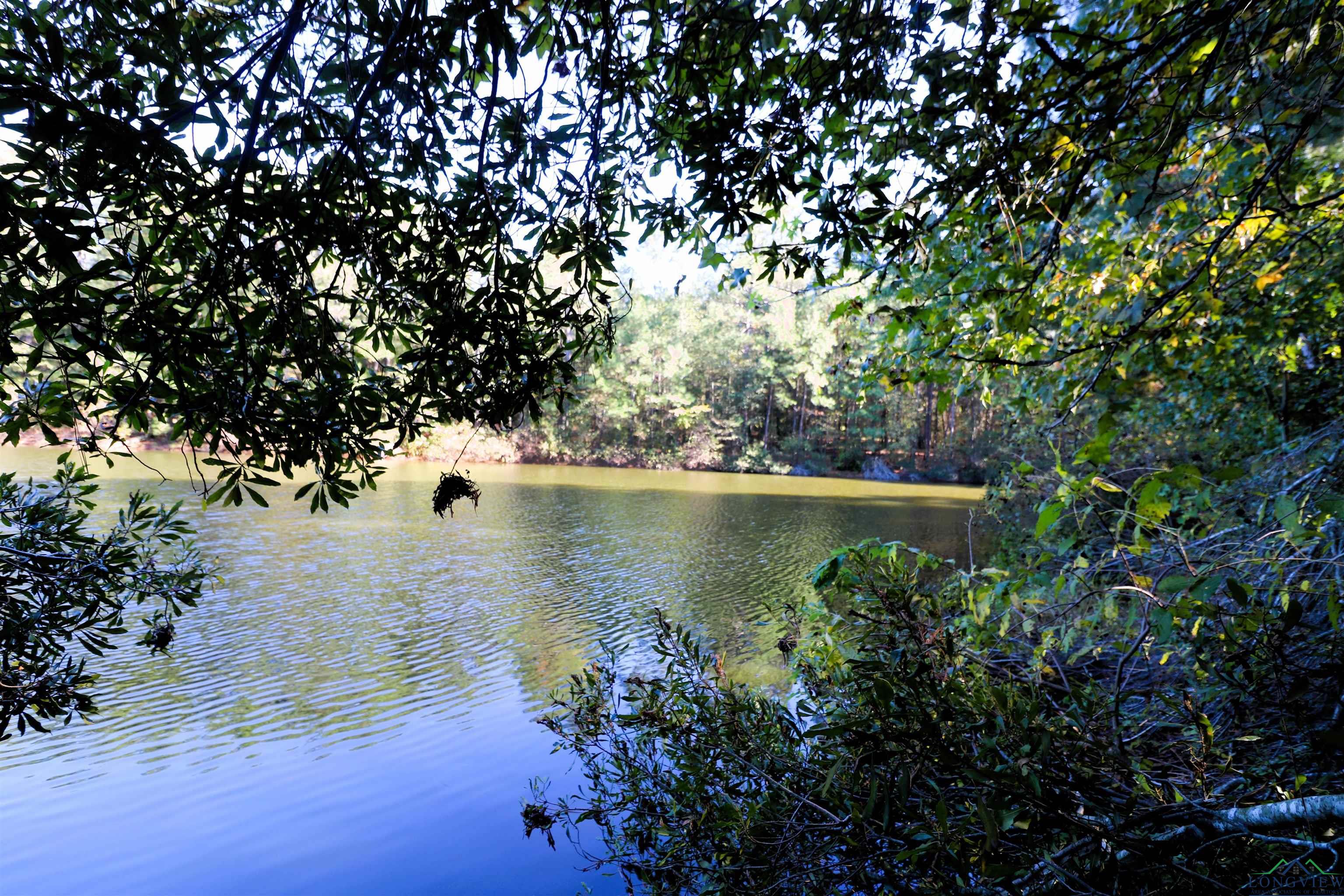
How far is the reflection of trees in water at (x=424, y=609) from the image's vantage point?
743 centimetres

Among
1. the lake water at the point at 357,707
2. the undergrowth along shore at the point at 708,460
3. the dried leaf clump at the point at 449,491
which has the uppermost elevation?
the dried leaf clump at the point at 449,491

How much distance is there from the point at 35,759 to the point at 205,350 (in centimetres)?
724

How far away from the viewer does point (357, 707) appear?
7.53m

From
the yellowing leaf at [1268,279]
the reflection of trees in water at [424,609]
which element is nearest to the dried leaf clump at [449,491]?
the yellowing leaf at [1268,279]

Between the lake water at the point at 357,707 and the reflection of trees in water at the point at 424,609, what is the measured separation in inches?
1.8

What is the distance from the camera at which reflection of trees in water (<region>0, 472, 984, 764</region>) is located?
743 centimetres

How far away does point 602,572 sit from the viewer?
539 inches

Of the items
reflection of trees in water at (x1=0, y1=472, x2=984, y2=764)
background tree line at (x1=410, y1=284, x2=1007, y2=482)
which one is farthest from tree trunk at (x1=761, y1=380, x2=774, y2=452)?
reflection of trees in water at (x1=0, y1=472, x2=984, y2=764)

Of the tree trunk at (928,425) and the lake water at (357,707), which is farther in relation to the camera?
the tree trunk at (928,425)

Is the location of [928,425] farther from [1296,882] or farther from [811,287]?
[1296,882]

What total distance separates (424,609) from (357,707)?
3.46 metres

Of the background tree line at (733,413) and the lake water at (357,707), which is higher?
the background tree line at (733,413)

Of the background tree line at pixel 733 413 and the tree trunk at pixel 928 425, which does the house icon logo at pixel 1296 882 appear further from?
the tree trunk at pixel 928 425

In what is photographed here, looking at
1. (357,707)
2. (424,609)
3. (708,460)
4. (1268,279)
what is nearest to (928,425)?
(708,460)
